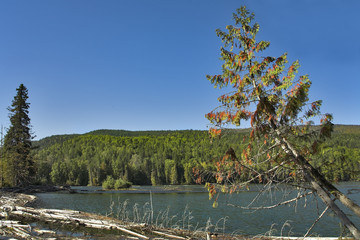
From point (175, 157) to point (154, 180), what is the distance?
2439 cm

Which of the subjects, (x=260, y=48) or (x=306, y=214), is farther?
(x=306, y=214)

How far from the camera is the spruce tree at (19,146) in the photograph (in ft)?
125

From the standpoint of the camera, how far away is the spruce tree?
3809 cm

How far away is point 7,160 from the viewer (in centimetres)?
3853

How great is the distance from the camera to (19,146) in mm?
38875

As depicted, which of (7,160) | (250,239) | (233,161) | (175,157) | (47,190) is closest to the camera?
(233,161)

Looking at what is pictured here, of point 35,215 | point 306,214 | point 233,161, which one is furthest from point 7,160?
point 233,161

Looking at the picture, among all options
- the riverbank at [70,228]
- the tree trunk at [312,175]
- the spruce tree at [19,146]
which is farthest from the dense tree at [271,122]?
the spruce tree at [19,146]

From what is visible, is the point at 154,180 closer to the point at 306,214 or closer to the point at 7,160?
the point at 7,160

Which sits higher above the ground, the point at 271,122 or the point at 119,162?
the point at 271,122

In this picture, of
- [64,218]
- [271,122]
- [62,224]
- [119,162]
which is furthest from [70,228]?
[119,162]

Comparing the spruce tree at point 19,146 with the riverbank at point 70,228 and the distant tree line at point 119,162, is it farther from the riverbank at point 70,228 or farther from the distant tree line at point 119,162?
the riverbank at point 70,228

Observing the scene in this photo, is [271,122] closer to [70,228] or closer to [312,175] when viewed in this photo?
[312,175]

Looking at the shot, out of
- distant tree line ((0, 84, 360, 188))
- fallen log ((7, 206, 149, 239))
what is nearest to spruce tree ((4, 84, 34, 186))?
distant tree line ((0, 84, 360, 188))
